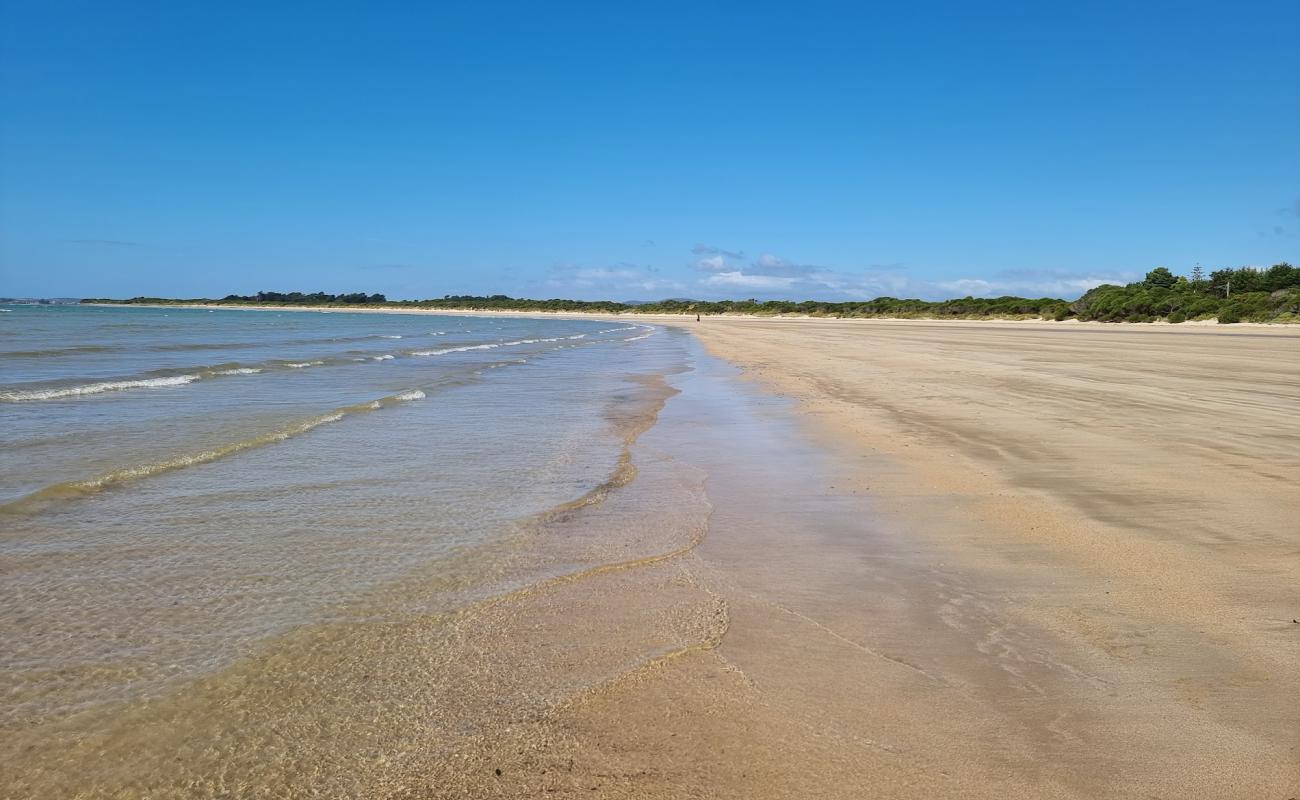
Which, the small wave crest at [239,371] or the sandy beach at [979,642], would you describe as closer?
the sandy beach at [979,642]

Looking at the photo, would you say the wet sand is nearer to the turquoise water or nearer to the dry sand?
the dry sand

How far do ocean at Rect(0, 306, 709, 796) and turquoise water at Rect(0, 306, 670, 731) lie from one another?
22mm

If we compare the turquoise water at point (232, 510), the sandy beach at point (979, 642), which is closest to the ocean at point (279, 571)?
the turquoise water at point (232, 510)

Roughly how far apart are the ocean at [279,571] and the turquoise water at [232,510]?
0.02 meters

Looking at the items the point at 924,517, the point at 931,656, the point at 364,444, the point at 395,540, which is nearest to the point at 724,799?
the point at 931,656

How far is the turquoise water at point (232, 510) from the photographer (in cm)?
340

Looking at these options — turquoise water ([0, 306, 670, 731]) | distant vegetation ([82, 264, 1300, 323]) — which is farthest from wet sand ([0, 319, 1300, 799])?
distant vegetation ([82, 264, 1300, 323])

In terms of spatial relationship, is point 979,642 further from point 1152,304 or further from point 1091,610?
point 1152,304

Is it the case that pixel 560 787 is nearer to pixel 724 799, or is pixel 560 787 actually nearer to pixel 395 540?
pixel 724 799

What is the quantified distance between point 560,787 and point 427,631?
140 cm

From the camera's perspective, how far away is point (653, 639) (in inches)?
134

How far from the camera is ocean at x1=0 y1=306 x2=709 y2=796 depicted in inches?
103

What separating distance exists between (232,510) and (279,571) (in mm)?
1674

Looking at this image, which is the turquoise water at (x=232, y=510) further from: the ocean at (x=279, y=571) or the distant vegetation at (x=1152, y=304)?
the distant vegetation at (x=1152, y=304)
